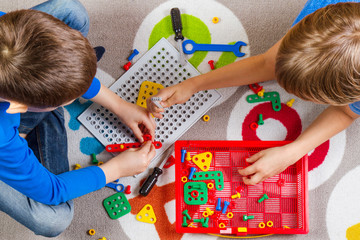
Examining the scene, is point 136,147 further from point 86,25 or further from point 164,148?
point 86,25

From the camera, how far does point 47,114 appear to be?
82 cm

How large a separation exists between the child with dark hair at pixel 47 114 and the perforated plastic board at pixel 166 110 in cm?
6

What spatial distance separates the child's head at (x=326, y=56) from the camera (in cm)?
54

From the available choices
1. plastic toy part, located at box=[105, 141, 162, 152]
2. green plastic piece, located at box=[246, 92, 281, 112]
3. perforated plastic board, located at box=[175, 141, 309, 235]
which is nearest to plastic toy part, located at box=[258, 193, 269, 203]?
perforated plastic board, located at box=[175, 141, 309, 235]

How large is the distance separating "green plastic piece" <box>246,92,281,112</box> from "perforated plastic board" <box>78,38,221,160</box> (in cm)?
9

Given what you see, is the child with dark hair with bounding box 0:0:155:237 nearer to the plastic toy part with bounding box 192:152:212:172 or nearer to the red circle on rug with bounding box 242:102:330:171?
the plastic toy part with bounding box 192:152:212:172

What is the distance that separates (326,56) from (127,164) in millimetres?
505

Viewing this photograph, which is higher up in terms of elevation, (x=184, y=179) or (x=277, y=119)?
(x=277, y=119)

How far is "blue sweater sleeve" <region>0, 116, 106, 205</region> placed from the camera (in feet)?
2.09

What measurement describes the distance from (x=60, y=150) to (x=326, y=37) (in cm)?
64

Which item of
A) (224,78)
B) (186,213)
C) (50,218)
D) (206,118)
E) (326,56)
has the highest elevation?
(326,56)

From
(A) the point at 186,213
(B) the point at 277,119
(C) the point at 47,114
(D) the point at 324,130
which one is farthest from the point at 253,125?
(C) the point at 47,114

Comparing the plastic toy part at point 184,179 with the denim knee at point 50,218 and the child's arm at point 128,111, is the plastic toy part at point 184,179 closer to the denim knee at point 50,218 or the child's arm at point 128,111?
the child's arm at point 128,111

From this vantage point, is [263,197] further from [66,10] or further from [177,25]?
[66,10]
